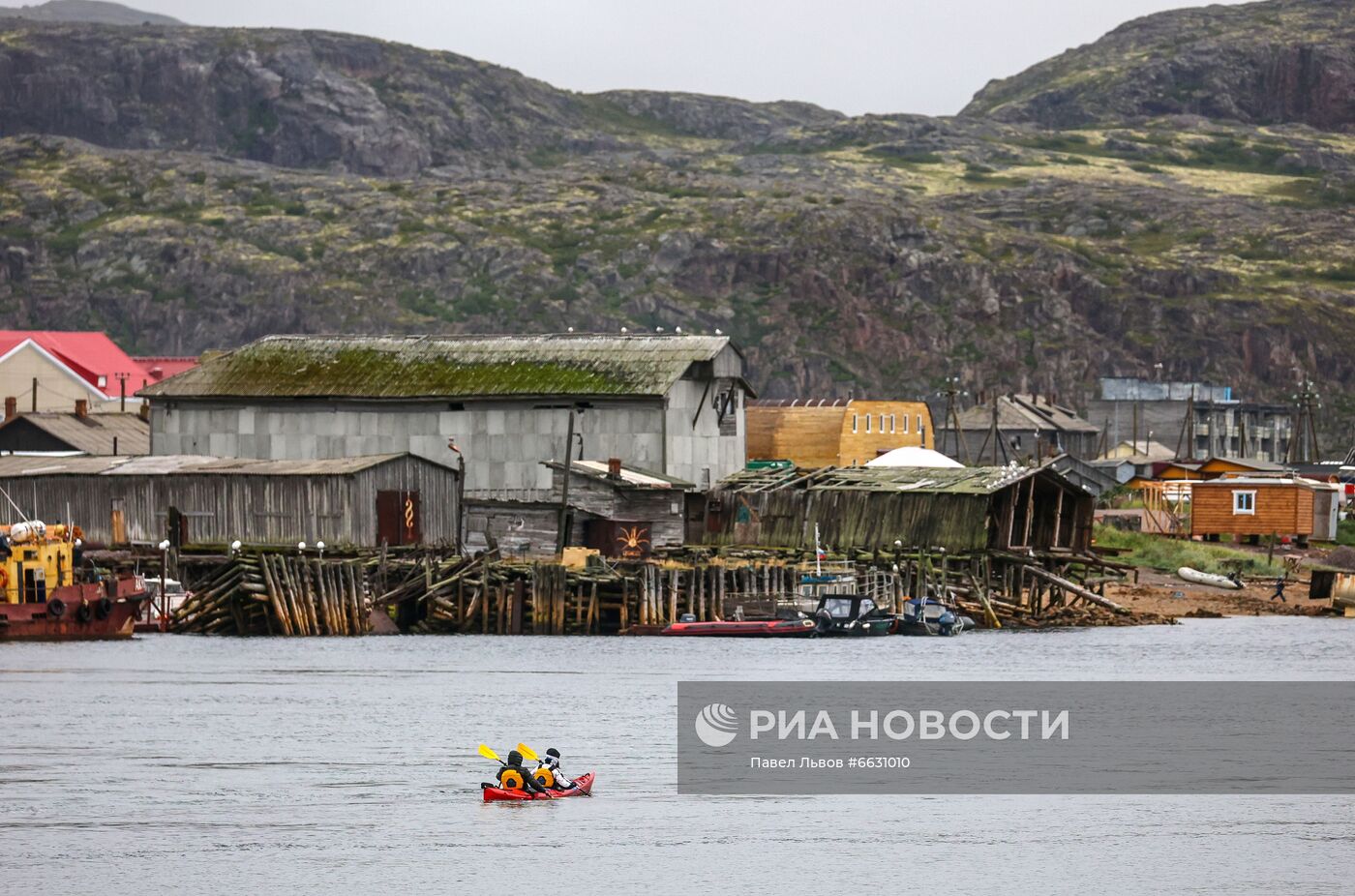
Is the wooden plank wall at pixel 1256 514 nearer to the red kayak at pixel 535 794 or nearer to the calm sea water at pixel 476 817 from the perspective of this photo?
the calm sea water at pixel 476 817

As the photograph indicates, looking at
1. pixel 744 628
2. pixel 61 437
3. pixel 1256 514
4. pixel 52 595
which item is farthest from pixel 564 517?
pixel 1256 514

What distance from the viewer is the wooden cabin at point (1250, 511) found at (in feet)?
378

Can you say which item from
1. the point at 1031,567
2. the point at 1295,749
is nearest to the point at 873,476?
the point at 1031,567

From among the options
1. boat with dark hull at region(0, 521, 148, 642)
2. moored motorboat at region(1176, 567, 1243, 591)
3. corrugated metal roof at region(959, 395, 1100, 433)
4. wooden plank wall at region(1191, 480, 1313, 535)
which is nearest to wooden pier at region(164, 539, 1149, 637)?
boat with dark hull at region(0, 521, 148, 642)

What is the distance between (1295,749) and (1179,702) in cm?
784

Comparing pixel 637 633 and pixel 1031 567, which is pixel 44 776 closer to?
pixel 637 633

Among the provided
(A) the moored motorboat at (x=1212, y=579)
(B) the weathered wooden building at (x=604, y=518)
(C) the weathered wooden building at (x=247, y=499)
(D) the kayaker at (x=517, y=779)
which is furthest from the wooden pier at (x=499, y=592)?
(D) the kayaker at (x=517, y=779)

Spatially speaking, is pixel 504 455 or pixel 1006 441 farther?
pixel 1006 441

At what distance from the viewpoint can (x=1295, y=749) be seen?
51062 mm

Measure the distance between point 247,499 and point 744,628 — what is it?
2186cm

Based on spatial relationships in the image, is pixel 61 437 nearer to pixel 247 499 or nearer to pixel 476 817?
pixel 247 499

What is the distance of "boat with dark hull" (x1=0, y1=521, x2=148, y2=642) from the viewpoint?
71688 mm

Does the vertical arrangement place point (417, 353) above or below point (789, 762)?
above

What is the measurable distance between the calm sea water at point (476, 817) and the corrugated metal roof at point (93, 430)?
44.8 metres
